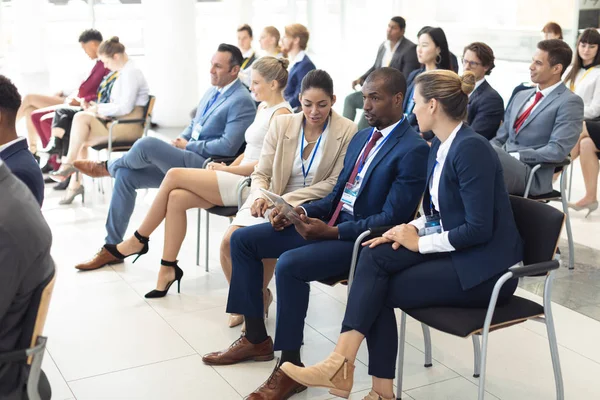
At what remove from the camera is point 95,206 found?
620cm

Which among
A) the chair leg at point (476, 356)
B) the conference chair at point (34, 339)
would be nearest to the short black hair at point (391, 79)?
the chair leg at point (476, 356)

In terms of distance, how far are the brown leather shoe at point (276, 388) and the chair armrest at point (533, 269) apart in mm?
1037

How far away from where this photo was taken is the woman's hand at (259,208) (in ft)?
11.8

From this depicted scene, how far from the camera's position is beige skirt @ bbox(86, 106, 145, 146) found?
6211 mm

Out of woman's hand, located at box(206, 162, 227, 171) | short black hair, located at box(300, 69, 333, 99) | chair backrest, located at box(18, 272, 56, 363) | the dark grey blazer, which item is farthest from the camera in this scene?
the dark grey blazer

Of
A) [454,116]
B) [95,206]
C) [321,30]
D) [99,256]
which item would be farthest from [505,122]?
[321,30]

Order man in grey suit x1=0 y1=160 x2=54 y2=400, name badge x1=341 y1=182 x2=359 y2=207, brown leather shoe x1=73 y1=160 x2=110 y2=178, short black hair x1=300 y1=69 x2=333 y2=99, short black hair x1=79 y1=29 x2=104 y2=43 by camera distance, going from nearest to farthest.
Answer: man in grey suit x1=0 y1=160 x2=54 y2=400 → name badge x1=341 y1=182 x2=359 y2=207 → short black hair x1=300 y1=69 x2=333 y2=99 → brown leather shoe x1=73 y1=160 x2=110 y2=178 → short black hair x1=79 y1=29 x2=104 y2=43

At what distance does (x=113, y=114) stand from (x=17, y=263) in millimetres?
4518

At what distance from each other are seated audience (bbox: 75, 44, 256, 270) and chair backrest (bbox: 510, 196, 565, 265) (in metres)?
2.20

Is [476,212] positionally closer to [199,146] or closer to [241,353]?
[241,353]

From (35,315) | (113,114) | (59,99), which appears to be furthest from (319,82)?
(59,99)

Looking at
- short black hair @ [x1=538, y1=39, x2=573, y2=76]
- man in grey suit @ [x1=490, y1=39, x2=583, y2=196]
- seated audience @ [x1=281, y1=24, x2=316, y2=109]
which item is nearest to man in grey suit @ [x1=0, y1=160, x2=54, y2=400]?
man in grey suit @ [x1=490, y1=39, x2=583, y2=196]

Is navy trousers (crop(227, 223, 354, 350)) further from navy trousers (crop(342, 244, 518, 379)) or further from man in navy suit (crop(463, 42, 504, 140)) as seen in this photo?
man in navy suit (crop(463, 42, 504, 140))

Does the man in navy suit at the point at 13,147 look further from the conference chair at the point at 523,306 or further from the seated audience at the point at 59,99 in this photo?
the seated audience at the point at 59,99
